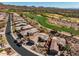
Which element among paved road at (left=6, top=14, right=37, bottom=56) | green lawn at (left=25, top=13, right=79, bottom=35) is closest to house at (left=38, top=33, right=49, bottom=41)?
green lawn at (left=25, top=13, right=79, bottom=35)

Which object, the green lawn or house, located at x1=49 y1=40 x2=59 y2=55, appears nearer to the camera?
house, located at x1=49 y1=40 x2=59 y2=55

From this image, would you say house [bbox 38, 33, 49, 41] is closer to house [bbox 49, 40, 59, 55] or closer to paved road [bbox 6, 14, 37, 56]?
house [bbox 49, 40, 59, 55]

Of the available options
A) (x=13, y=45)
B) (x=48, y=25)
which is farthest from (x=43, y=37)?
(x=13, y=45)

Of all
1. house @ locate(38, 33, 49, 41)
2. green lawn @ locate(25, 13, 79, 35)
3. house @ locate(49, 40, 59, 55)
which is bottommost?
house @ locate(49, 40, 59, 55)

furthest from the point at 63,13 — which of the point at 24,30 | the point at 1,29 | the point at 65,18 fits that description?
the point at 1,29

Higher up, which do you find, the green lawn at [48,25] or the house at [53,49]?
the green lawn at [48,25]

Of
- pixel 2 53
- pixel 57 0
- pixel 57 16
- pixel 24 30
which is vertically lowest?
pixel 2 53

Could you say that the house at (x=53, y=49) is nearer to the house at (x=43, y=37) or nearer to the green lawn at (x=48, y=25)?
the house at (x=43, y=37)

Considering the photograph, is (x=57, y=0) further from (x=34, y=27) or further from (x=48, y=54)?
(x=48, y=54)

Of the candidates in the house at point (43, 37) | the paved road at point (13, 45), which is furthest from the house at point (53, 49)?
the paved road at point (13, 45)

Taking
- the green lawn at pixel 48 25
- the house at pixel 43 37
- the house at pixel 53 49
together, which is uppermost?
the green lawn at pixel 48 25

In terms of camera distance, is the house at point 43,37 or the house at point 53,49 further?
the house at point 43,37
